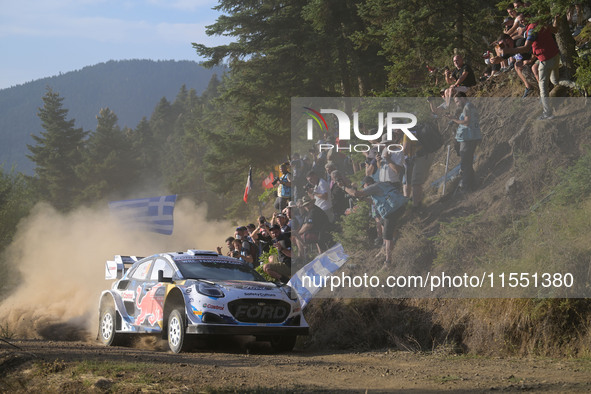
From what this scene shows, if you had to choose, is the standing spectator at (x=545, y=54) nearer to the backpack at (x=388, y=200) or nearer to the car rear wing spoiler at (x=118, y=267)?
the backpack at (x=388, y=200)

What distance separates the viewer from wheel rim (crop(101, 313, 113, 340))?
14.4 m

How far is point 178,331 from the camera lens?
39.9 feet

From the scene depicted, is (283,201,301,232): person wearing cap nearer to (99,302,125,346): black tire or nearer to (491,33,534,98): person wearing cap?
(99,302,125,346): black tire

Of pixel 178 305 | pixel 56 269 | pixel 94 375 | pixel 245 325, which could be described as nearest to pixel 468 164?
pixel 245 325

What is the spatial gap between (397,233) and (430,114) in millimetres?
2621

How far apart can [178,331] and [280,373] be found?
3.08 meters

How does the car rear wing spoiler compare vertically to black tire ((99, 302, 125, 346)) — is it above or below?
above

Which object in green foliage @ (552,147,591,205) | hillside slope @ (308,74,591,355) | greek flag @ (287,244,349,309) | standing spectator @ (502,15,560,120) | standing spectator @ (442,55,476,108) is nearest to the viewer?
hillside slope @ (308,74,591,355)

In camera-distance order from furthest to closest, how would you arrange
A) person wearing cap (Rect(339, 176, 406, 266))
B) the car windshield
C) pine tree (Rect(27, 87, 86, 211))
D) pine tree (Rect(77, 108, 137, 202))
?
pine tree (Rect(27, 87, 86, 211)) < pine tree (Rect(77, 108, 137, 202)) < person wearing cap (Rect(339, 176, 406, 266)) < the car windshield

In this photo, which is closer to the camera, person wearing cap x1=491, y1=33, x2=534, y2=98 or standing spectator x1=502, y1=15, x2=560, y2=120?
standing spectator x1=502, y1=15, x2=560, y2=120

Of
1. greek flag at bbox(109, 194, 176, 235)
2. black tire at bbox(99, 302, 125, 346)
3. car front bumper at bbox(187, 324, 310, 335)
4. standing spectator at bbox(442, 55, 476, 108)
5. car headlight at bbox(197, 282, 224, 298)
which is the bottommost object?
black tire at bbox(99, 302, 125, 346)

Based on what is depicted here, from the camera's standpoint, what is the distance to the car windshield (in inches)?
512

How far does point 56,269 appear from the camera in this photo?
114ft

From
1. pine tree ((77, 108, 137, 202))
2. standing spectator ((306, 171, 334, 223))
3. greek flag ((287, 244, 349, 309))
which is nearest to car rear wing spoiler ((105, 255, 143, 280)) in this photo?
greek flag ((287, 244, 349, 309))
